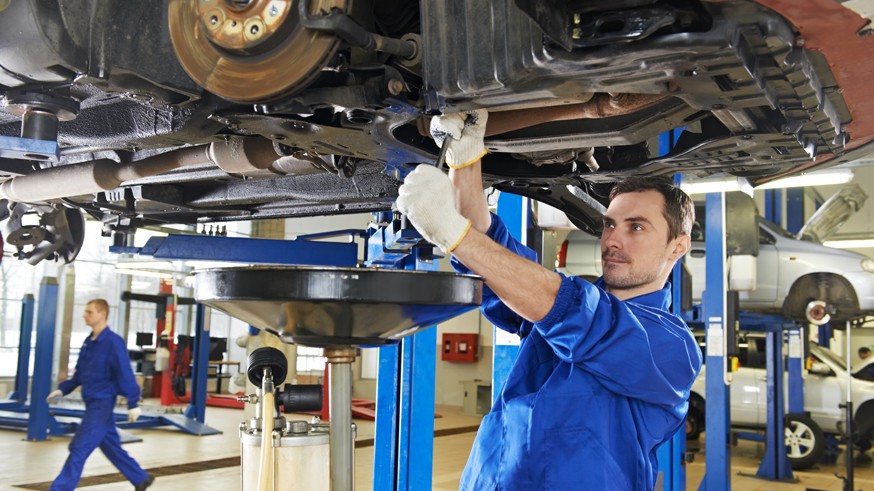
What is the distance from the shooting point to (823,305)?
7559 mm

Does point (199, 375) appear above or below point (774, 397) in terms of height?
below

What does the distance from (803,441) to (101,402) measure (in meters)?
7.21

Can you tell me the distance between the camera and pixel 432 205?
169 centimetres

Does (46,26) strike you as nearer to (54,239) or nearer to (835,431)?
(54,239)

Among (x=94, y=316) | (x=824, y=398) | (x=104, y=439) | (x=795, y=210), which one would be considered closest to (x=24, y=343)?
(x=94, y=316)

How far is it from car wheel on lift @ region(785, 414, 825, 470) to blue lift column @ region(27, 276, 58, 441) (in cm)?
850

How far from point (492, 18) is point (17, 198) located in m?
2.59

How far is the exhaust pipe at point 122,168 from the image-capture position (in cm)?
258

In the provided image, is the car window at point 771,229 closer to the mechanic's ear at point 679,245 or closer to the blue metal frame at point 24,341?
the mechanic's ear at point 679,245

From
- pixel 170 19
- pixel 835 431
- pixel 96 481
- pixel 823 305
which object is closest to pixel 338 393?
pixel 170 19

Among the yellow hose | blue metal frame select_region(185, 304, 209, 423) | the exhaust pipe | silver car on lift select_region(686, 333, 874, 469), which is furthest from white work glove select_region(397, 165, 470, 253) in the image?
blue metal frame select_region(185, 304, 209, 423)

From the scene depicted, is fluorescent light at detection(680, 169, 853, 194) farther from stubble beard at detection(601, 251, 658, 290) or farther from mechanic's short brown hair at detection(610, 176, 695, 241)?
stubble beard at detection(601, 251, 658, 290)

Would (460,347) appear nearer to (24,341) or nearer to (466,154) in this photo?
(24,341)

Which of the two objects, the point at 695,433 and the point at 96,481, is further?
the point at 695,433
